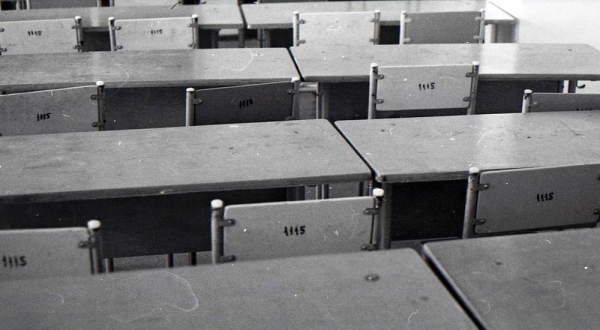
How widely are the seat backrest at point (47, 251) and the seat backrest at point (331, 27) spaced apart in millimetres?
3036

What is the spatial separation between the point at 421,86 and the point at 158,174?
159 centimetres

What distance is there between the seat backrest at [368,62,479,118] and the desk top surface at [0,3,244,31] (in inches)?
63.7

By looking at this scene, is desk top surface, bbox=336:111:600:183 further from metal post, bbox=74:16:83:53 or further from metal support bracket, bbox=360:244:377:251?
metal post, bbox=74:16:83:53

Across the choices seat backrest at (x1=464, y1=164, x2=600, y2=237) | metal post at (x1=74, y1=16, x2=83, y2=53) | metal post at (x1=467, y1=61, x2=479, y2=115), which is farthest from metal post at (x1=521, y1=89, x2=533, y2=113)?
metal post at (x1=74, y1=16, x2=83, y2=53)

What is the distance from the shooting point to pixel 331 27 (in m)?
4.87

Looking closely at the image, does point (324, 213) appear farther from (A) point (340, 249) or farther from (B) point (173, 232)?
(B) point (173, 232)

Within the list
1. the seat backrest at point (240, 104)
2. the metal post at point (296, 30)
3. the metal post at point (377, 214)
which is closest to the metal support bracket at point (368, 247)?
the metal post at point (377, 214)

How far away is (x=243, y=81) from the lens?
12.5 ft

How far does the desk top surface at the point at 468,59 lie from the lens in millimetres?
3963

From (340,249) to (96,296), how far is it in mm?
737

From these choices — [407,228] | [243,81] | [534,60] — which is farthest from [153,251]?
[534,60]

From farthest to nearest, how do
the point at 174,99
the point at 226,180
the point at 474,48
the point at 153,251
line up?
1. the point at 474,48
2. the point at 174,99
3. the point at 153,251
4. the point at 226,180

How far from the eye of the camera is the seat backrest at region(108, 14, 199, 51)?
14.8 ft

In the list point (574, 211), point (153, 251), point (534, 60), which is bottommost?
point (153, 251)
